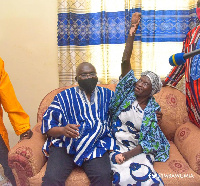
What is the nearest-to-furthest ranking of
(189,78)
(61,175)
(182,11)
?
(61,175), (189,78), (182,11)

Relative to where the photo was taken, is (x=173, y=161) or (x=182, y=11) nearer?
(x=173, y=161)

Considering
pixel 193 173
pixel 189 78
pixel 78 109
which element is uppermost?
pixel 189 78

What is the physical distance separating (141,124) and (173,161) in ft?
1.15

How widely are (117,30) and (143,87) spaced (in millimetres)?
863

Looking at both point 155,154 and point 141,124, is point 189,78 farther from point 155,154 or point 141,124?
point 155,154

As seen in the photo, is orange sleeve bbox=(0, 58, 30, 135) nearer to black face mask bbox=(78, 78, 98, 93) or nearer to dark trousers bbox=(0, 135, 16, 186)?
dark trousers bbox=(0, 135, 16, 186)

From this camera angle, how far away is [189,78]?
1.72 m

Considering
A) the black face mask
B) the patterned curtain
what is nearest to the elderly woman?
the black face mask

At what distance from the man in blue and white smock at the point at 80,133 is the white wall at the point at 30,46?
33.9 inches

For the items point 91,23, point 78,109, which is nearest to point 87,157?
point 78,109

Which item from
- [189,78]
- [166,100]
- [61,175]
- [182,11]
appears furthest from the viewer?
[182,11]

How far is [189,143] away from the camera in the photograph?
5.53ft

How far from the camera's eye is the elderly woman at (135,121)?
5.11ft

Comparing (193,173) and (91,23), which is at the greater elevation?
(91,23)
